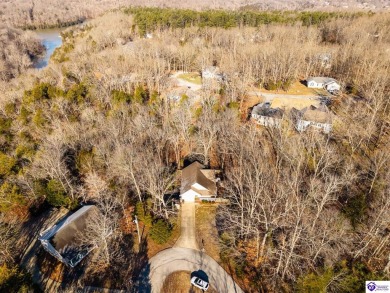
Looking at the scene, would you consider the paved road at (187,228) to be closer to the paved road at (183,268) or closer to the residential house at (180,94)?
the paved road at (183,268)

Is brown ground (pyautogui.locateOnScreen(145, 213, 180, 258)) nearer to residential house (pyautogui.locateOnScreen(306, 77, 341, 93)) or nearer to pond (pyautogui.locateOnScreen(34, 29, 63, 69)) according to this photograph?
residential house (pyautogui.locateOnScreen(306, 77, 341, 93))

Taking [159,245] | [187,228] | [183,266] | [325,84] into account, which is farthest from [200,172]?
[325,84]

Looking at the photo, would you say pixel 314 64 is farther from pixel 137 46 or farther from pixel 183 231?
pixel 183 231

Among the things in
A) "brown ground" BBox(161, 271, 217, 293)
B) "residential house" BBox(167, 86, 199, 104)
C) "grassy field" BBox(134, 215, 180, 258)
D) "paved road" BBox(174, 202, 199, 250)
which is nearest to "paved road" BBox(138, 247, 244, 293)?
"brown ground" BBox(161, 271, 217, 293)

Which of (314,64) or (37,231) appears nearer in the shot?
(37,231)

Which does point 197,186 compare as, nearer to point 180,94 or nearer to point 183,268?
point 183,268

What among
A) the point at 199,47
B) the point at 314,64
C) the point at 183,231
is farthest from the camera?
the point at 199,47

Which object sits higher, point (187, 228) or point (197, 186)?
point (197, 186)

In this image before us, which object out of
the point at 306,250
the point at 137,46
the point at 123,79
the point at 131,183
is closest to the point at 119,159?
the point at 131,183
